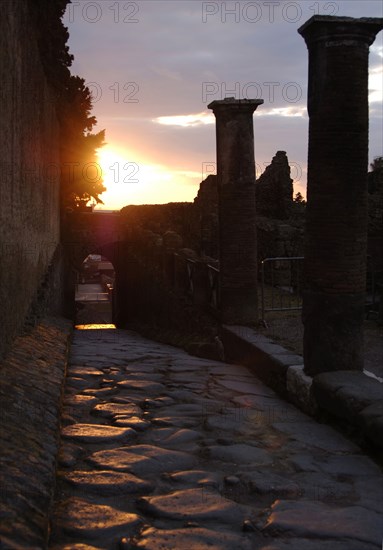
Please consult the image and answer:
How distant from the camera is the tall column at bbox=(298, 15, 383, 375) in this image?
4.77m

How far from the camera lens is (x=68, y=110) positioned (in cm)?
1539

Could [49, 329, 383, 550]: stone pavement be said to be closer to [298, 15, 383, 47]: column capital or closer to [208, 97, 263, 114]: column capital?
[298, 15, 383, 47]: column capital

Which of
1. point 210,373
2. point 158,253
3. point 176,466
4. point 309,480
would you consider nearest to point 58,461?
point 176,466

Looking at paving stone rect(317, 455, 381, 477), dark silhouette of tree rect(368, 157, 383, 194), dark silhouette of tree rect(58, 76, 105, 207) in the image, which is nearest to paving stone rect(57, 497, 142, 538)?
paving stone rect(317, 455, 381, 477)

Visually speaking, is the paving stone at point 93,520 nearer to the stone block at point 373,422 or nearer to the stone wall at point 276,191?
the stone block at point 373,422

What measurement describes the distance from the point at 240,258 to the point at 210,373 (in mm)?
2226

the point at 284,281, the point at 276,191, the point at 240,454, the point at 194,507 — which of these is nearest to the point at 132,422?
the point at 240,454

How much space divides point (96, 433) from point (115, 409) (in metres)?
0.66

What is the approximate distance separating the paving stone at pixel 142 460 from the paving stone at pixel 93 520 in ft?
1.65

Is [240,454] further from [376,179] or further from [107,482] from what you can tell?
[376,179]

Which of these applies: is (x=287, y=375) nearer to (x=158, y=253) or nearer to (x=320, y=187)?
(x=320, y=187)

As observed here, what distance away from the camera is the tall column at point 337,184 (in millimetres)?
4766

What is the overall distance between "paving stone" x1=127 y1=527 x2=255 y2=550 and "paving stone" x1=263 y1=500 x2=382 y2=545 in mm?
186

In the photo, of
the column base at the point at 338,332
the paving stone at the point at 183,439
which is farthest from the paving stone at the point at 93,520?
the column base at the point at 338,332
